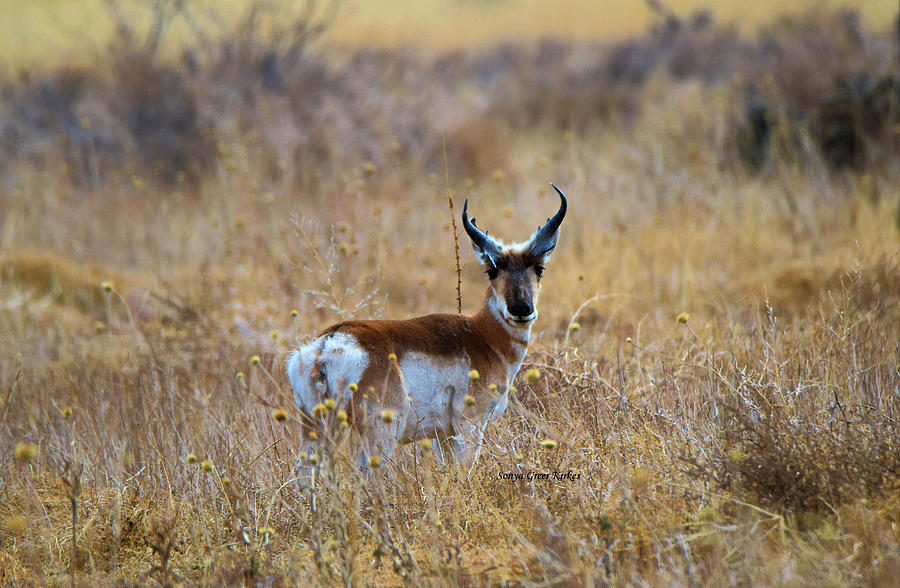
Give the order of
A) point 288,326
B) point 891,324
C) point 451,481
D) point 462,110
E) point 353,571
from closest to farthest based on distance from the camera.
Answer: point 353,571
point 451,481
point 891,324
point 288,326
point 462,110

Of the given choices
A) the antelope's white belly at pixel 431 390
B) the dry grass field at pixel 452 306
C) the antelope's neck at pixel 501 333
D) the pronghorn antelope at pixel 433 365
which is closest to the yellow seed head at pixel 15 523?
the dry grass field at pixel 452 306

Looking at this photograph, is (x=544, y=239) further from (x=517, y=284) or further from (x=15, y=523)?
(x=15, y=523)

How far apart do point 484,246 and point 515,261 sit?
0.22m

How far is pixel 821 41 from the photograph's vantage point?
14.7 metres

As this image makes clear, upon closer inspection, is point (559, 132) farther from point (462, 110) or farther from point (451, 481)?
point (451, 481)

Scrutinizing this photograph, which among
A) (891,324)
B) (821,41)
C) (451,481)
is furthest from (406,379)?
(821,41)

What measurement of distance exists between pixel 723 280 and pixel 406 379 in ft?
17.1

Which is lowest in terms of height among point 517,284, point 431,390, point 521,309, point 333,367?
point 431,390

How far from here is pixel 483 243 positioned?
5.02 meters

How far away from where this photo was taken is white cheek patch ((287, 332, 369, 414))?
14.4ft
